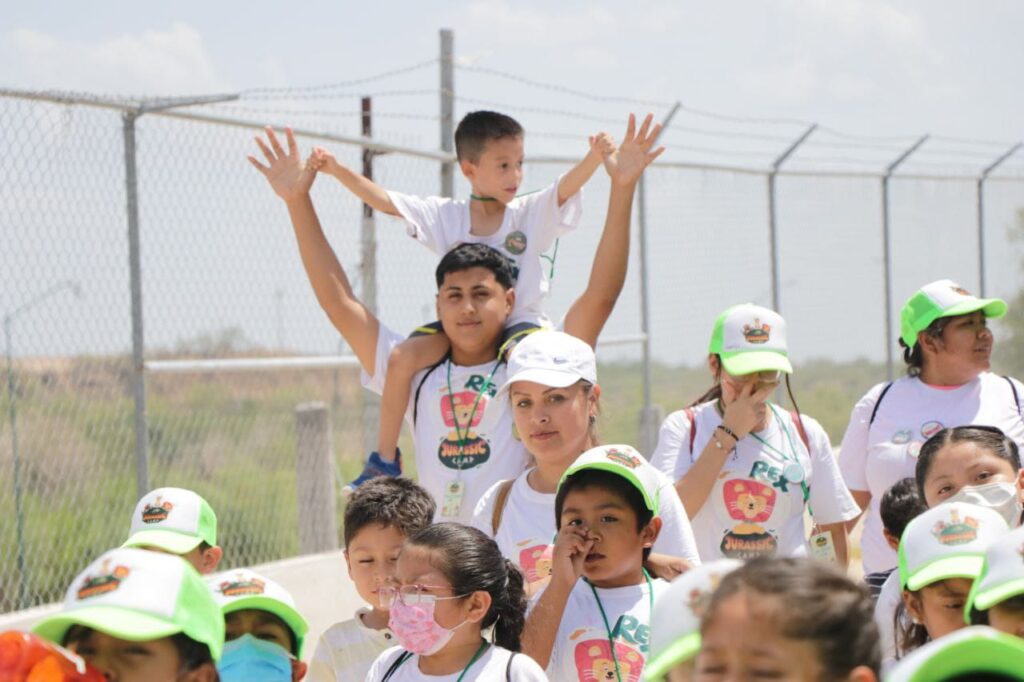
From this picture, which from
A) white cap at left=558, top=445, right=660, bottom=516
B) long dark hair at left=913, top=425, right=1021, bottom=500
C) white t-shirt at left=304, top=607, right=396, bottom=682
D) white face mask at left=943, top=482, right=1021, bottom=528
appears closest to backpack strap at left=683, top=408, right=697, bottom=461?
long dark hair at left=913, top=425, right=1021, bottom=500

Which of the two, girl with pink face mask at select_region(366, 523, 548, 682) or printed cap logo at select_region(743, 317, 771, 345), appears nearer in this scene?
girl with pink face mask at select_region(366, 523, 548, 682)

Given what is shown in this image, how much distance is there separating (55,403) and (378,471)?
7.95 ft

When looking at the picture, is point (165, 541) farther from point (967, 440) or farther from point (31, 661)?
point (967, 440)

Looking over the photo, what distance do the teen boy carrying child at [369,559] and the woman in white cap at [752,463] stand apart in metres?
1.01

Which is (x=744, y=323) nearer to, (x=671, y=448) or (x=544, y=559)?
(x=671, y=448)

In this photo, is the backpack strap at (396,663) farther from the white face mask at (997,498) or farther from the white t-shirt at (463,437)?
the white face mask at (997,498)

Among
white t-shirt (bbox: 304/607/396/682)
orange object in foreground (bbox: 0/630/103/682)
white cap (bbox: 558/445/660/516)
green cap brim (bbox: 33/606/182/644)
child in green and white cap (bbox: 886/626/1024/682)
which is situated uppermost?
white cap (bbox: 558/445/660/516)

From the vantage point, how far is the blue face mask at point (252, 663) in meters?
3.05

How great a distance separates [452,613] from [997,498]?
174 cm

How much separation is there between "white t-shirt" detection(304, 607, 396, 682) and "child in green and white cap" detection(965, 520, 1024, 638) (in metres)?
1.92

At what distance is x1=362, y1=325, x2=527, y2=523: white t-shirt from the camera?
5008mm

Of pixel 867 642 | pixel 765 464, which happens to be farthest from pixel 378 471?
pixel 867 642

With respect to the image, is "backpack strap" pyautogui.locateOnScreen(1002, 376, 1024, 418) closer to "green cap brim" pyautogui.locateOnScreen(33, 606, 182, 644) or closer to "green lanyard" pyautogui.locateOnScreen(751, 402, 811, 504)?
"green lanyard" pyautogui.locateOnScreen(751, 402, 811, 504)

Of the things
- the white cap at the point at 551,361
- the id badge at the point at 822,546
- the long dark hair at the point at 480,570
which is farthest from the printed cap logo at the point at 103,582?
the id badge at the point at 822,546
